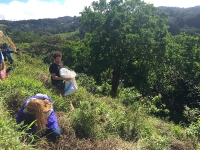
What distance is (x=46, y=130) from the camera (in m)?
3.65

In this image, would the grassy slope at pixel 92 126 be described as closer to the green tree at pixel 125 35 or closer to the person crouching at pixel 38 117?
the person crouching at pixel 38 117

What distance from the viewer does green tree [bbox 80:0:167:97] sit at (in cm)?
1458

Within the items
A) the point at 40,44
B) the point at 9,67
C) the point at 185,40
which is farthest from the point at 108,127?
the point at 40,44

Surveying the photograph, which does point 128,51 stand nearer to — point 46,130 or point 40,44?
point 46,130

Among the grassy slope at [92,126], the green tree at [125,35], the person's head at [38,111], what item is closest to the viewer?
the person's head at [38,111]

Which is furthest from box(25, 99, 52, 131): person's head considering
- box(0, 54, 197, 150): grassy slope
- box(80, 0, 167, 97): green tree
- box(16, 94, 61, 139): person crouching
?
box(80, 0, 167, 97): green tree

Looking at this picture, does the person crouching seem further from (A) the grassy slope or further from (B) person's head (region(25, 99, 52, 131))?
(A) the grassy slope

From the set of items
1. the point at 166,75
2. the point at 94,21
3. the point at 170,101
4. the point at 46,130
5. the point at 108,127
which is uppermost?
the point at 94,21

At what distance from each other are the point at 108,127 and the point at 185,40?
18849 millimetres

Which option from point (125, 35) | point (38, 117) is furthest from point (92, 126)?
point (125, 35)

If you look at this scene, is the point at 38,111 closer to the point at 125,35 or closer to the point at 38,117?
the point at 38,117

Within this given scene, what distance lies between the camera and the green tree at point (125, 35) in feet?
47.8

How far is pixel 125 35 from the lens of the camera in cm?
1402

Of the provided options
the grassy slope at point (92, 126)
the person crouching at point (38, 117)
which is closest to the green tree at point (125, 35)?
the grassy slope at point (92, 126)
